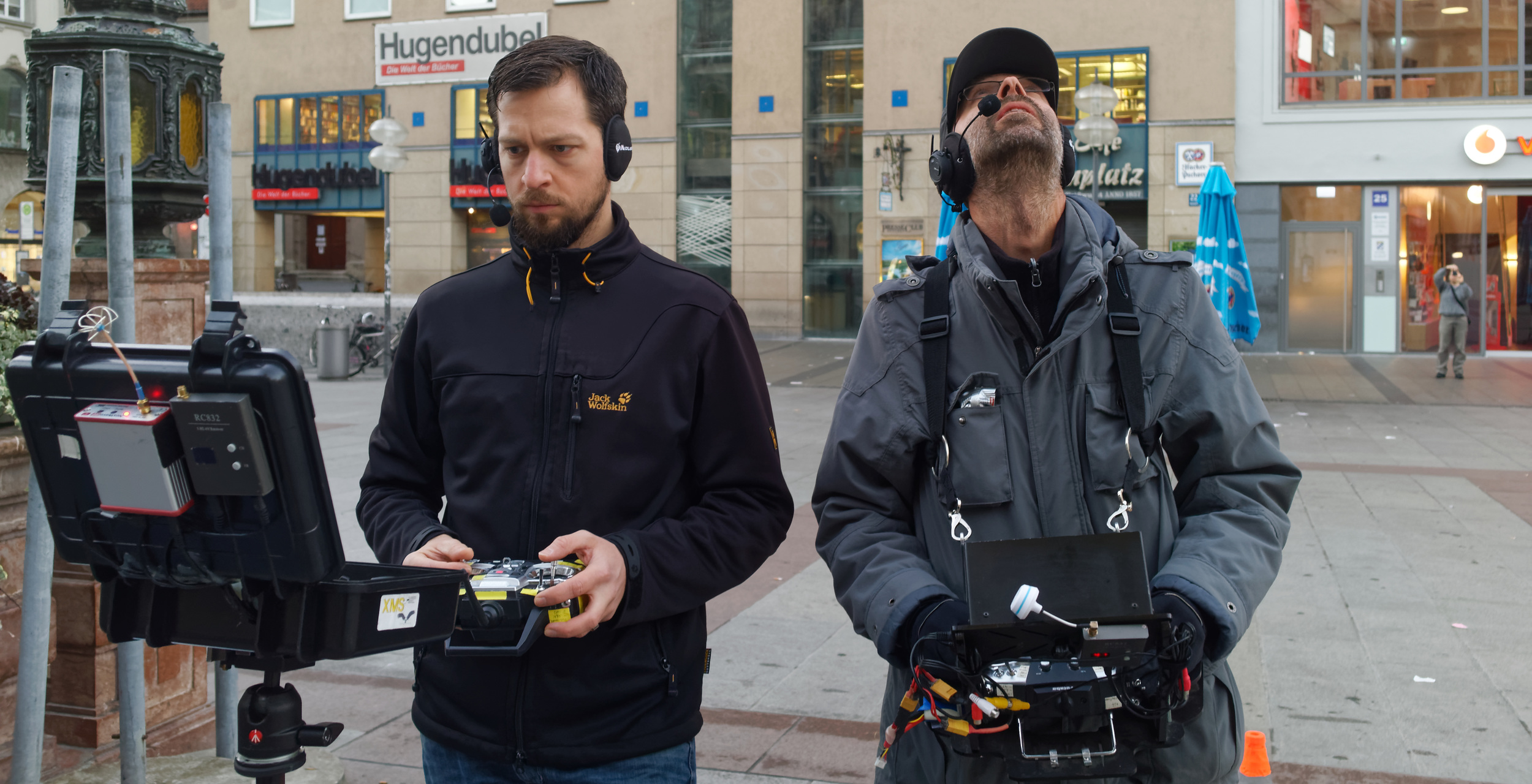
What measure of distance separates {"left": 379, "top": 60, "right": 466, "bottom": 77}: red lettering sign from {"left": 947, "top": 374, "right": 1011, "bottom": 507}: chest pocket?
99.8ft

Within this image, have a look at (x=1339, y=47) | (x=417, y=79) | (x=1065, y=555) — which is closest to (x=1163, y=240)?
(x=1339, y=47)

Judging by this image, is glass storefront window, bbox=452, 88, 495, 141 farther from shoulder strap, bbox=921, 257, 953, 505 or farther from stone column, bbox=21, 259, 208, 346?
shoulder strap, bbox=921, 257, 953, 505

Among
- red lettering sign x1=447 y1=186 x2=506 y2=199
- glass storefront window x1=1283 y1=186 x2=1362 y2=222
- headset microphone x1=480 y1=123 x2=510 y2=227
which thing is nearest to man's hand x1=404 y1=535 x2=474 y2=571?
headset microphone x1=480 y1=123 x2=510 y2=227

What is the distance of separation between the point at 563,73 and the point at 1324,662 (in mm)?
4561

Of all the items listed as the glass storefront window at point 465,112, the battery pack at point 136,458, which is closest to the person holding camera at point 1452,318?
the battery pack at point 136,458

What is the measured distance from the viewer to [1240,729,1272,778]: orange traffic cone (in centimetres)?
361

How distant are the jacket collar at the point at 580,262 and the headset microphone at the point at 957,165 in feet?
1.88

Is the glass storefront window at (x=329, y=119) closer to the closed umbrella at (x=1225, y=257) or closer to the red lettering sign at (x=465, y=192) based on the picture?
the red lettering sign at (x=465, y=192)

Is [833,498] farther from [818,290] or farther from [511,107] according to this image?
[818,290]

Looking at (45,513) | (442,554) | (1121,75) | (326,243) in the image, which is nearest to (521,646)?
(442,554)

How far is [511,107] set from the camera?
2324 millimetres

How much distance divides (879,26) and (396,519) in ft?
85.5

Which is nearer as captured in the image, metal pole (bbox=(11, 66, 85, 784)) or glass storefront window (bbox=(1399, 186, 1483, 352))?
metal pole (bbox=(11, 66, 85, 784))

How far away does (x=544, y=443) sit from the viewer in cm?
230
